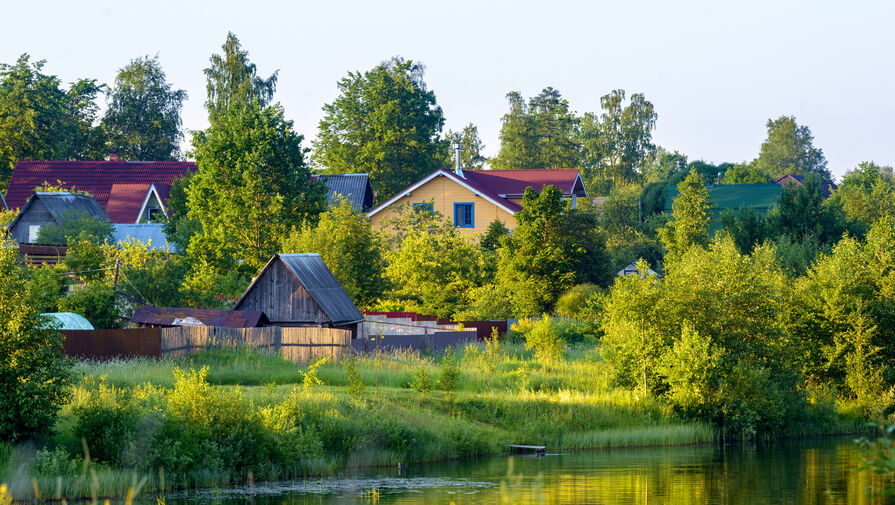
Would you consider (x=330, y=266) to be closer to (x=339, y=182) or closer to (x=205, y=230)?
(x=205, y=230)

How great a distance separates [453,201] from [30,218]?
26.9m

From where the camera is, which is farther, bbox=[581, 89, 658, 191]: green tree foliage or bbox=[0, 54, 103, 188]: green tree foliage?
bbox=[581, 89, 658, 191]: green tree foliage

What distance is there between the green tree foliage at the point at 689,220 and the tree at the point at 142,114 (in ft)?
177

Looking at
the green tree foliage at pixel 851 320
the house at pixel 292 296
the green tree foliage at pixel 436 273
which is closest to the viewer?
the green tree foliage at pixel 851 320

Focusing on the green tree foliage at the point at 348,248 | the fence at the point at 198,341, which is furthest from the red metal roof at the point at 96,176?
the fence at the point at 198,341

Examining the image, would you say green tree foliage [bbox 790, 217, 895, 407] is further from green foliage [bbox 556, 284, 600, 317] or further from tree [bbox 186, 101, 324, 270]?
tree [bbox 186, 101, 324, 270]

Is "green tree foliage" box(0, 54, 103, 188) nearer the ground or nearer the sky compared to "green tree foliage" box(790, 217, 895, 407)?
nearer the sky

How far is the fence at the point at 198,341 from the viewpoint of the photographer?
34.4 meters

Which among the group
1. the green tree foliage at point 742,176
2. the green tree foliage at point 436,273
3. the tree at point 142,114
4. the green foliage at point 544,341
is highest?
the tree at point 142,114

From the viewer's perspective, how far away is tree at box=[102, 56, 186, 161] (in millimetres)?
101062

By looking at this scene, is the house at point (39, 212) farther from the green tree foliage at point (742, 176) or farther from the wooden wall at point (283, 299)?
the green tree foliage at point (742, 176)

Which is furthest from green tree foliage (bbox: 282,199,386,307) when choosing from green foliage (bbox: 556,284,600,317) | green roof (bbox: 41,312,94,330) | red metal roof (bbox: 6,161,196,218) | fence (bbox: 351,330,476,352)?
red metal roof (bbox: 6,161,196,218)

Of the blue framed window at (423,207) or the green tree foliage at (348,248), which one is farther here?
the blue framed window at (423,207)

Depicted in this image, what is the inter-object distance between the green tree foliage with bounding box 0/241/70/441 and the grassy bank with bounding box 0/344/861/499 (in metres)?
0.64
